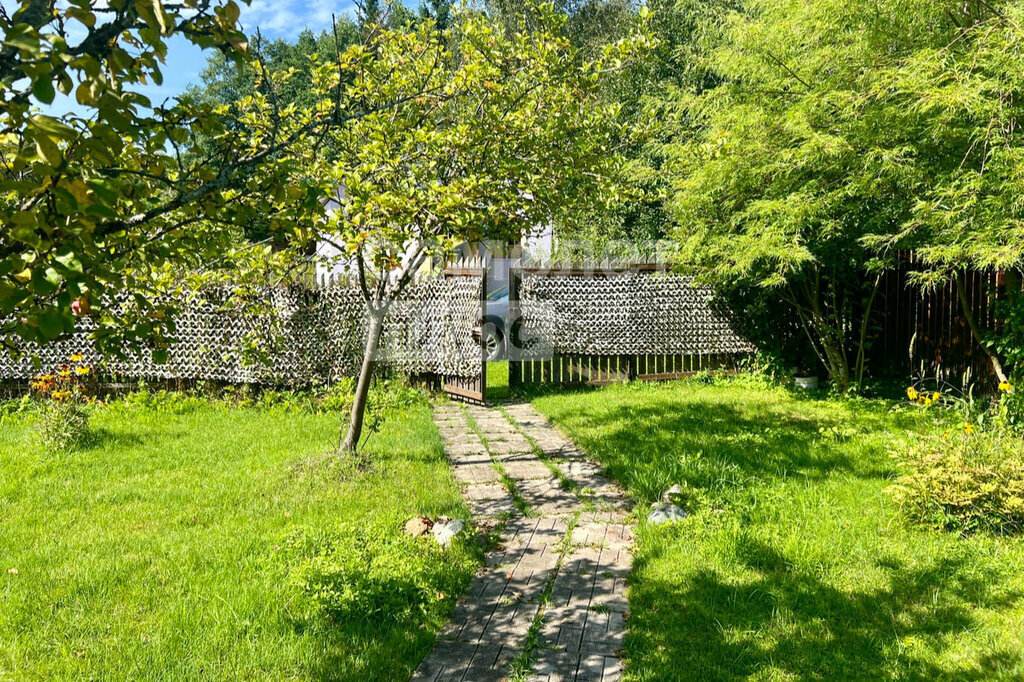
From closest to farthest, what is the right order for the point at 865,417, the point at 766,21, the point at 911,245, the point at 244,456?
the point at 244,456 < the point at 911,245 < the point at 865,417 < the point at 766,21

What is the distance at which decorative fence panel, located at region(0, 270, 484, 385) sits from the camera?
351 inches

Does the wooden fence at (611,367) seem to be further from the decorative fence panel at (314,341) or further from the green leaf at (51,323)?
the green leaf at (51,323)

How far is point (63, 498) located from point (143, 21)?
443 centimetres

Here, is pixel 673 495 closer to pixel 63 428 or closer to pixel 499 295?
pixel 63 428

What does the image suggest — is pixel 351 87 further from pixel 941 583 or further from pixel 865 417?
pixel 865 417

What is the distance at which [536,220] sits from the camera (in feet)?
19.0

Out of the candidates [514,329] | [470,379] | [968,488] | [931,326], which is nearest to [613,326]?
[514,329]

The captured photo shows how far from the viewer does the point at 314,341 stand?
29.8 ft

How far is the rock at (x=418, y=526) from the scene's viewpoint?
14.0ft

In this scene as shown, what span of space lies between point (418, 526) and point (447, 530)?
0.18 meters

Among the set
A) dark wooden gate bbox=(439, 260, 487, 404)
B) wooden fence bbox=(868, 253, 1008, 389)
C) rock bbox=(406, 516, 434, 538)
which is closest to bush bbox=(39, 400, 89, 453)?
rock bbox=(406, 516, 434, 538)

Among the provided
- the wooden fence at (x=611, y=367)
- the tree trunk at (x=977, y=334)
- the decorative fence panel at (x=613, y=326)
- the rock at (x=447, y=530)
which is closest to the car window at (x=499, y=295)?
the decorative fence panel at (x=613, y=326)

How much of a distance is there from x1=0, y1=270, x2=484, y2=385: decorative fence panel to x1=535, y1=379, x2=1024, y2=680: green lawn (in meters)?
3.48

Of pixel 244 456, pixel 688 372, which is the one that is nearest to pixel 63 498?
pixel 244 456
